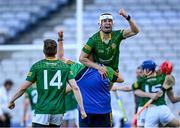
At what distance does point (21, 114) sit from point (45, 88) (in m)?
8.57

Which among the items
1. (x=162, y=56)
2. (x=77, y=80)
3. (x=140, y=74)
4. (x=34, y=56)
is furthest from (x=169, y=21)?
(x=77, y=80)

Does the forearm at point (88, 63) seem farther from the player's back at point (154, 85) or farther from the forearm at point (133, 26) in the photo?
the player's back at point (154, 85)

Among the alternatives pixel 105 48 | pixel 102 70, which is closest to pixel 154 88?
pixel 102 70

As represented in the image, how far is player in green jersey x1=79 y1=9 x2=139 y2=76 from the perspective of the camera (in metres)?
10.5

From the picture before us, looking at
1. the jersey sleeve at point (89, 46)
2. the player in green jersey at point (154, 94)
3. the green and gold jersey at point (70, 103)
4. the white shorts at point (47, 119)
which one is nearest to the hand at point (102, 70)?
the jersey sleeve at point (89, 46)

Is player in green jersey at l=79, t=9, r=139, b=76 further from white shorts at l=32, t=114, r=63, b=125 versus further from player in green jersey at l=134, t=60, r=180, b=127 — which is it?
player in green jersey at l=134, t=60, r=180, b=127

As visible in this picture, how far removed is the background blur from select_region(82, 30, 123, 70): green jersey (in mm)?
7363

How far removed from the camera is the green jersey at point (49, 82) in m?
9.95

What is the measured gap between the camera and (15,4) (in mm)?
18547

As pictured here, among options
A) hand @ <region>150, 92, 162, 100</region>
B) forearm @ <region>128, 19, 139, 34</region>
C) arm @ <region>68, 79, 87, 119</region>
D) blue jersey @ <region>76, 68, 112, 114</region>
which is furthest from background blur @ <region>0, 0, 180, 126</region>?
arm @ <region>68, 79, 87, 119</region>

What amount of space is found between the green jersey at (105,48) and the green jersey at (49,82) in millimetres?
748

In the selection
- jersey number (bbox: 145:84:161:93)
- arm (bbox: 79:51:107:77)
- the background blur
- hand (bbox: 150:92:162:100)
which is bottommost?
hand (bbox: 150:92:162:100)

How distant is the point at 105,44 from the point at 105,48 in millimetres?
51

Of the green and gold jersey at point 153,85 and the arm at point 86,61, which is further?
the green and gold jersey at point 153,85
